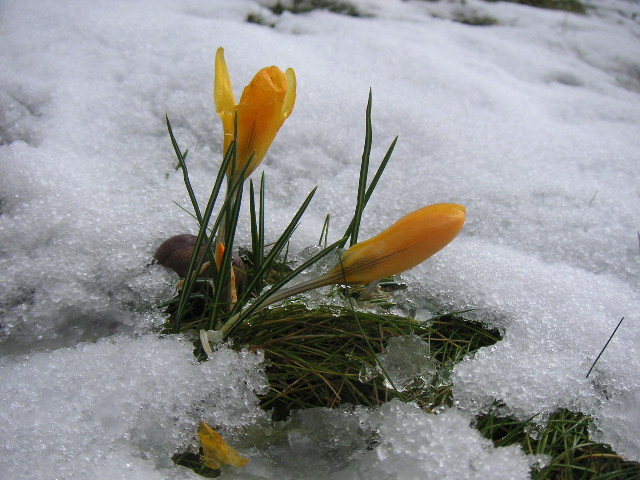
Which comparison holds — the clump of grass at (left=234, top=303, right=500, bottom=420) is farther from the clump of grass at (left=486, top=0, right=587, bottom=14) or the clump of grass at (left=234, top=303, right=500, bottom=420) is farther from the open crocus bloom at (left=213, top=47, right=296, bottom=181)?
the clump of grass at (left=486, top=0, right=587, bottom=14)

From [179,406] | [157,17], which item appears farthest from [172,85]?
[179,406]

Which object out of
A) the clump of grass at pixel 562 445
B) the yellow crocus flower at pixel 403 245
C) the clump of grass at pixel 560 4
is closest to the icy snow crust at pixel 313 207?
the clump of grass at pixel 562 445

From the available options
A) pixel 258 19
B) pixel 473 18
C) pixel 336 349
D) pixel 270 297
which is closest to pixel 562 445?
pixel 336 349

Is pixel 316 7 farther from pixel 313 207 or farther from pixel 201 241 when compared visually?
pixel 201 241

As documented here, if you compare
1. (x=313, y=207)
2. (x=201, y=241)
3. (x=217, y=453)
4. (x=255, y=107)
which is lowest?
(x=217, y=453)

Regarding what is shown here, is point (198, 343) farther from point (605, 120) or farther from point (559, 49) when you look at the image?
point (559, 49)

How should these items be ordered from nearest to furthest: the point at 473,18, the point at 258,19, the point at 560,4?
the point at 258,19, the point at 473,18, the point at 560,4
